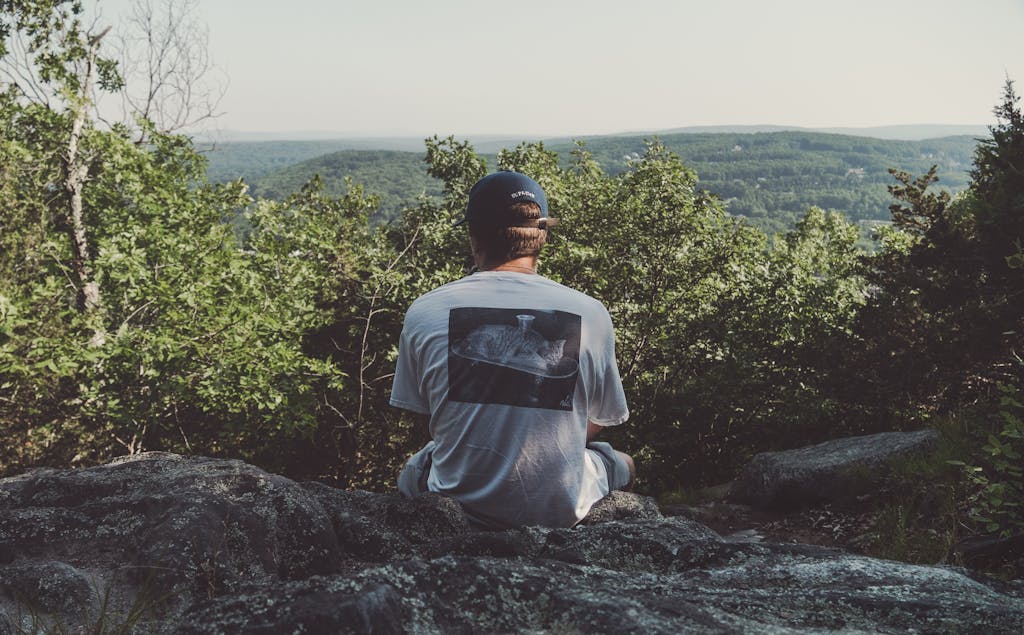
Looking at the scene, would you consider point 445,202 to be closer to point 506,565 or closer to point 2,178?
point 2,178

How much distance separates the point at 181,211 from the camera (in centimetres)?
→ 1275

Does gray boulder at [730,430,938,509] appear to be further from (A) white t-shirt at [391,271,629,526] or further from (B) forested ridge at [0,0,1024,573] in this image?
(A) white t-shirt at [391,271,629,526]

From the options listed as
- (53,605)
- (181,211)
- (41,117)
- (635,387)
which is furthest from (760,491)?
(41,117)

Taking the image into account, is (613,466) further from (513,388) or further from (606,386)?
(513,388)

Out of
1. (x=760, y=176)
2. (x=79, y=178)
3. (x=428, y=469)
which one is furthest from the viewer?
(x=760, y=176)

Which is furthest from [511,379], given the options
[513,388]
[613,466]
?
[613,466]

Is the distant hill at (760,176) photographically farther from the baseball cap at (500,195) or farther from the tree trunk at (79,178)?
the baseball cap at (500,195)

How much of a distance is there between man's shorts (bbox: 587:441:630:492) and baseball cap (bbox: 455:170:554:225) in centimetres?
134

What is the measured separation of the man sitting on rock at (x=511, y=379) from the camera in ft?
10.0

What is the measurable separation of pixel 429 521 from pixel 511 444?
1.56 ft

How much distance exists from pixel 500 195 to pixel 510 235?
0.66 feet

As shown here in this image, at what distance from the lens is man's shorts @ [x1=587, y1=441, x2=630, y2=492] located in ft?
12.5

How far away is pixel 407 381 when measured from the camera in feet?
11.4

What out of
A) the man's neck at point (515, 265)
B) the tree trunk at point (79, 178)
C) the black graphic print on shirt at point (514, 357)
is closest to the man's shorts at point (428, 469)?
the black graphic print on shirt at point (514, 357)
